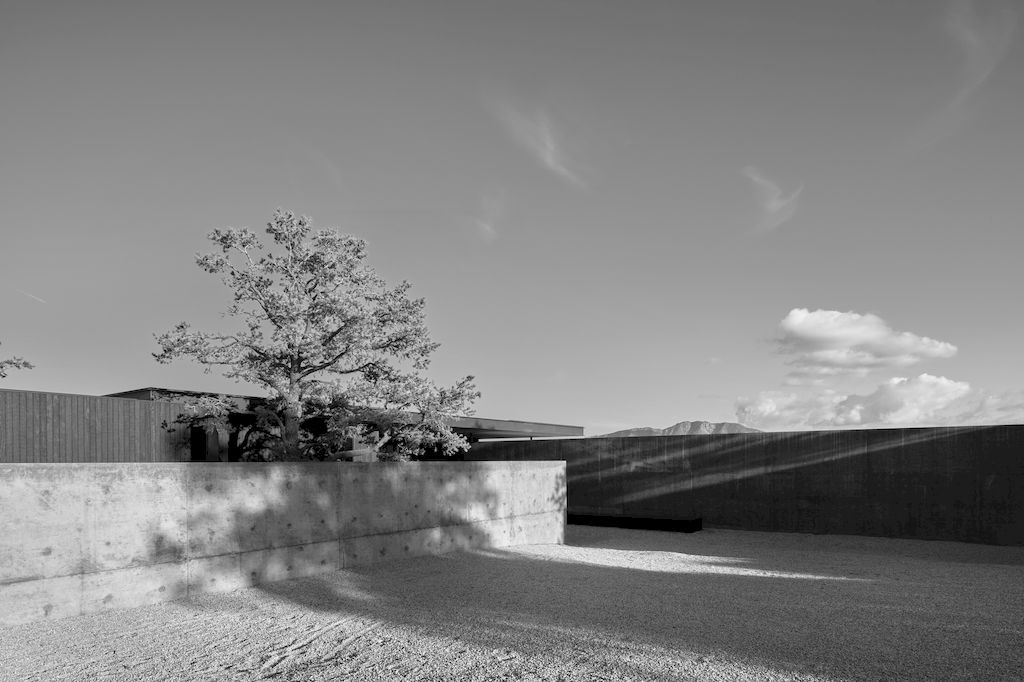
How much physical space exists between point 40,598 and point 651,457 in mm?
11926

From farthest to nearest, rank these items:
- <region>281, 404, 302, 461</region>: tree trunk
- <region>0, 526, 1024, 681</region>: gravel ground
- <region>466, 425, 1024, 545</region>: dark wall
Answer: <region>281, 404, 302, 461</region>: tree trunk → <region>466, 425, 1024, 545</region>: dark wall → <region>0, 526, 1024, 681</region>: gravel ground

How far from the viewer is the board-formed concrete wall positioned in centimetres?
629

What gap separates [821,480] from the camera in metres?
13.9

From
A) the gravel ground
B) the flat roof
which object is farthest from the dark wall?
the gravel ground

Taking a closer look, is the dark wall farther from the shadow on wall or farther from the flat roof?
the shadow on wall

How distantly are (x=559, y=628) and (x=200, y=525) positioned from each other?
3.87 meters

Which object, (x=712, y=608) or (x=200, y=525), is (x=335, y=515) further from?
(x=712, y=608)

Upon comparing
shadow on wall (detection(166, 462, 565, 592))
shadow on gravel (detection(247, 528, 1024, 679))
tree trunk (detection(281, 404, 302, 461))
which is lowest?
shadow on gravel (detection(247, 528, 1024, 679))

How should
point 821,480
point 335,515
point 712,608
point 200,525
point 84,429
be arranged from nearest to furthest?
point 712,608
point 200,525
point 335,515
point 84,429
point 821,480

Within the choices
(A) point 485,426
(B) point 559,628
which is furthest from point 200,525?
(A) point 485,426

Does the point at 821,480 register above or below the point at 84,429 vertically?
Answer: below

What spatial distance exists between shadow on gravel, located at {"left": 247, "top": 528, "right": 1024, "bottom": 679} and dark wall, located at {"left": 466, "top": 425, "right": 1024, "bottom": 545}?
295cm

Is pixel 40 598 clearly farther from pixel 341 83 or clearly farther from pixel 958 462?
pixel 958 462

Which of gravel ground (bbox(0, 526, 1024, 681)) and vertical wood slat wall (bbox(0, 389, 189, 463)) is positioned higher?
vertical wood slat wall (bbox(0, 389, 189, 463))
